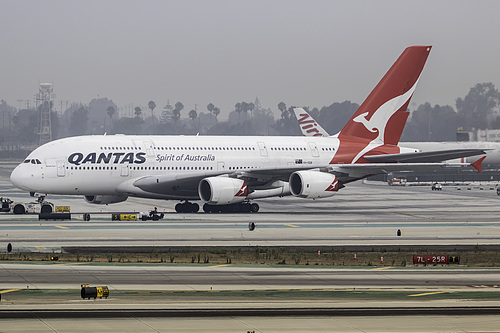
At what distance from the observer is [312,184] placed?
59.1 meters

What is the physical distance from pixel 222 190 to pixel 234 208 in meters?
4.54

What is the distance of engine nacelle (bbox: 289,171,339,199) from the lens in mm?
59000

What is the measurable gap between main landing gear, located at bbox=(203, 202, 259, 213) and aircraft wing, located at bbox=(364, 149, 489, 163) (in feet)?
31.1

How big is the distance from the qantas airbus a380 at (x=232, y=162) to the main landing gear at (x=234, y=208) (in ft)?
0.23

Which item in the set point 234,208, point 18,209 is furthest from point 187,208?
point 18,209

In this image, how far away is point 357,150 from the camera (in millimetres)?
65625

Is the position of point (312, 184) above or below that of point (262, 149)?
below

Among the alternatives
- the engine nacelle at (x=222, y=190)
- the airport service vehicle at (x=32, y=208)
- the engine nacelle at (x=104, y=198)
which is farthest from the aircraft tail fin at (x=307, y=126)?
the engine nacelle at (x=222, y=190)

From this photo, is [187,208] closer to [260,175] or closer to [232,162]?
[232,162]

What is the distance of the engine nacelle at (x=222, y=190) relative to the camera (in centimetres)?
5766

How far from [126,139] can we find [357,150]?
16925mm

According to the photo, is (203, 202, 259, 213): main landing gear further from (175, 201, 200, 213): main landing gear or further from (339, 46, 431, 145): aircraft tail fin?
(339, 46, 431, 145): aircraft tail fin

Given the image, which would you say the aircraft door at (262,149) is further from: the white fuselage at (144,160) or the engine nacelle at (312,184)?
the engine nacelle at (312,184)

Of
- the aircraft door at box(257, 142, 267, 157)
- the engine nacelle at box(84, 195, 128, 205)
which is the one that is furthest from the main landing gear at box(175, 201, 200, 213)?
the aircraft door at box(257, 142, 267, 157)
